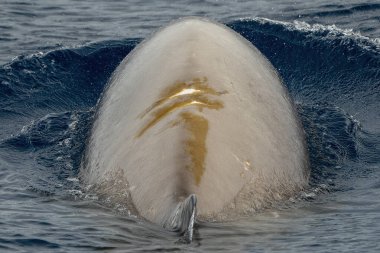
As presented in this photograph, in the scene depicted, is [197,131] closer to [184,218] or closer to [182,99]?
[182,99]

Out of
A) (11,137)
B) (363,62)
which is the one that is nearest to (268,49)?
(363,62)

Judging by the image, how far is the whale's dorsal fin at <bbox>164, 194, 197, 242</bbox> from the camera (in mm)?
A: 9234

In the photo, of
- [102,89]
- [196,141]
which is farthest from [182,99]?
[102,89]

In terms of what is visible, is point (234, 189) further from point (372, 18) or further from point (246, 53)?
point (372, 18)

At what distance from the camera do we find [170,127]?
38.3ft

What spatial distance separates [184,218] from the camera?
9.43 metres

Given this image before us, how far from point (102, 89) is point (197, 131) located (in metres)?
8.30

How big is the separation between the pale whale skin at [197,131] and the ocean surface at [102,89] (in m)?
0.28

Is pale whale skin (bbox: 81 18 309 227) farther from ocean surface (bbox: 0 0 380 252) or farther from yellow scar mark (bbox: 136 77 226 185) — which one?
ocean surface (bbox: 0 0 380 252)

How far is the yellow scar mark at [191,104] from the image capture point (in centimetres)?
1098

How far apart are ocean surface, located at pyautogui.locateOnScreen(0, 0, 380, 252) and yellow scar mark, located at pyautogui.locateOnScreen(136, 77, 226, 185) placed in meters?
0.92

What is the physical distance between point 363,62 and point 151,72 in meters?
7.01

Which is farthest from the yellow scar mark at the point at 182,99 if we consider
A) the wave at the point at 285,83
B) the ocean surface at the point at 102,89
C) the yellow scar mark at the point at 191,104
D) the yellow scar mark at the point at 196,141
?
the wave at the point at 285,83

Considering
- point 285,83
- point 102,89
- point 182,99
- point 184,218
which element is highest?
point 182,99
